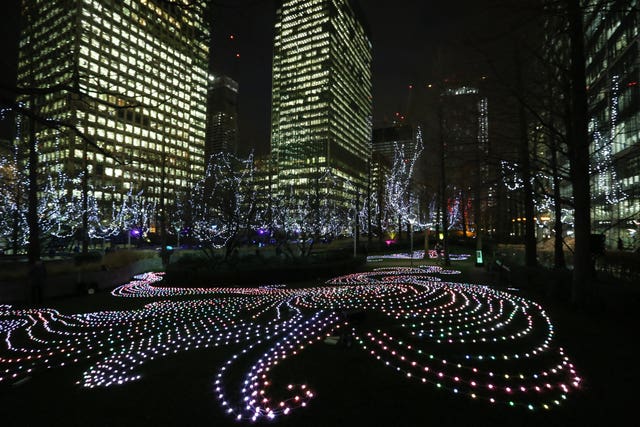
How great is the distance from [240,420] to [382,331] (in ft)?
13.1

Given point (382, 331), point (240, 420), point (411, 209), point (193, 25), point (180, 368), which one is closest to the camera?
point (240, 420)

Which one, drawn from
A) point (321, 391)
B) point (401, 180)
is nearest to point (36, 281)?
point (321, 391)

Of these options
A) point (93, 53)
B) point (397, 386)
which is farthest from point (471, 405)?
point (93, 53)

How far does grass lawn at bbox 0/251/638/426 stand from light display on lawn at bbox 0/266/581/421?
76 mm

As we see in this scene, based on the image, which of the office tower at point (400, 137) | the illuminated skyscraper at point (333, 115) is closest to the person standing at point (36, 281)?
the office tower at point (400, 137)

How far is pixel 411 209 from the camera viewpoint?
120ft

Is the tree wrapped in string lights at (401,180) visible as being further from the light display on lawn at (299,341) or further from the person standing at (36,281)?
the person standing at (36,281)

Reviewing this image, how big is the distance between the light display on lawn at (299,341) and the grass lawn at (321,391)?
0.08 metres

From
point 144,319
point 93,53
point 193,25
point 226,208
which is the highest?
point 93,53

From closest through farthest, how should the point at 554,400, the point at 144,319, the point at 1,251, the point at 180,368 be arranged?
the point at 554,400, the point at 180,368, the point at 144,319, the point at 1,251

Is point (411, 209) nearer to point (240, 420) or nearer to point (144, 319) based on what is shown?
point (144, 319)

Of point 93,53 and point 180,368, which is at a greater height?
point 93,53

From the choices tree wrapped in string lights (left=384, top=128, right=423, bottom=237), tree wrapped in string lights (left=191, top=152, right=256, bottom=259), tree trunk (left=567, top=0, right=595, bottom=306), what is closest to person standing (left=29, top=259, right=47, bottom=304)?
tree wrapped in string lights (left=191, top=152, right=256, bottom=259)

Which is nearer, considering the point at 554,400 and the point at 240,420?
the point at 240,420
